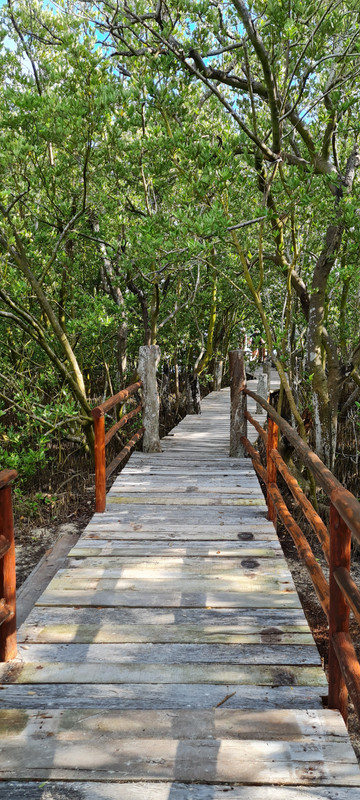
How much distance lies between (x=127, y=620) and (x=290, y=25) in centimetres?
483

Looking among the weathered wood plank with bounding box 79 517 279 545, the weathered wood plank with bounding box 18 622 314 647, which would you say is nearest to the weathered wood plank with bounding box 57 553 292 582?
the weathered wood plank with bounding box 79 517 279 545

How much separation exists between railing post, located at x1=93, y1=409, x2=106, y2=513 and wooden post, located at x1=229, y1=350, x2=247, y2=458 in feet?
8.16

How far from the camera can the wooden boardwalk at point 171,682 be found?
214cm

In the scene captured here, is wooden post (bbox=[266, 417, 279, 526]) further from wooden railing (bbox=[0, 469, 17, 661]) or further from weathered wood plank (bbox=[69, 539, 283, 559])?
wooden railing (bbox=[0, 469, 17, 661])

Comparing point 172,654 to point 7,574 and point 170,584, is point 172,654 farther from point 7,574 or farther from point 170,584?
point 7,574

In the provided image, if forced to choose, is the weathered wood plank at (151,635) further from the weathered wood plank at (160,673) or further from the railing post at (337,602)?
the railing post at (337,602)

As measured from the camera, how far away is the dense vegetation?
19.1ft

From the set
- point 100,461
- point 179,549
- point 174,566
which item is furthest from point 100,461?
point 174,566

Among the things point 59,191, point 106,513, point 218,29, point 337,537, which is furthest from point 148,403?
point 337,537

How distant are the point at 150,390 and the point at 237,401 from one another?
1.13 metres

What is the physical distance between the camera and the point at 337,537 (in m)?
2.41

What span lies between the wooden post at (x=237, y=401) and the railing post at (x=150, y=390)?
0.98 m

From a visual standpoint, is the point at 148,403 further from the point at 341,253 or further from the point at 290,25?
the point at 290,25

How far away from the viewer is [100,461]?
5.19 m
